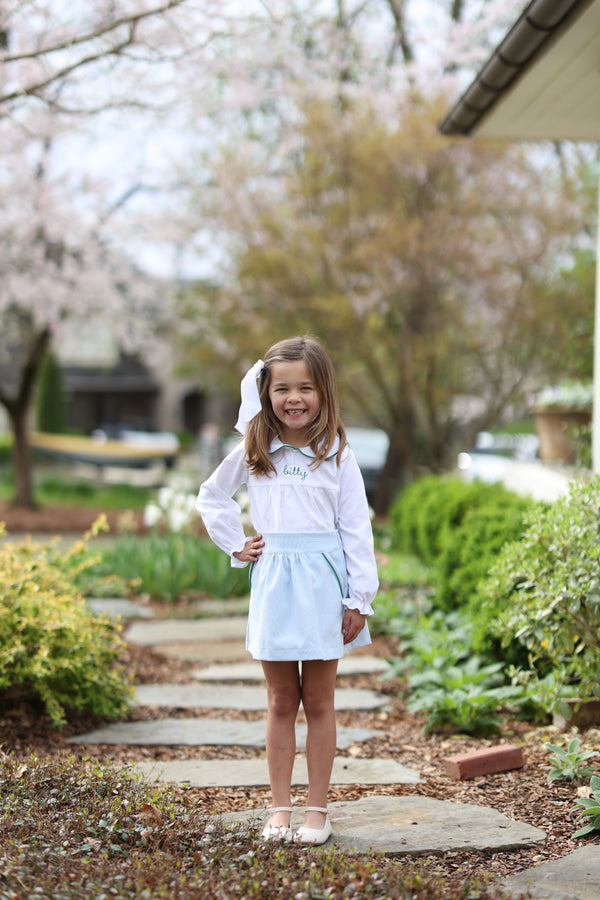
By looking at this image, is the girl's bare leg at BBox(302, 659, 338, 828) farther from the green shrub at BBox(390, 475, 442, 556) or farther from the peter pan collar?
the green shrub at BBox(390, 475, 442, 556)

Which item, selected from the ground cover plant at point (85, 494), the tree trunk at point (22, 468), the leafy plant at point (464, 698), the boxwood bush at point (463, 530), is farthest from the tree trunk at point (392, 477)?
the leafy plant at point (464, 698)

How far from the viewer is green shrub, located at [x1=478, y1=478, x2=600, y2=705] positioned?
10.1 ft

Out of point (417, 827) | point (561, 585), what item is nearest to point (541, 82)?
point (561, 585)

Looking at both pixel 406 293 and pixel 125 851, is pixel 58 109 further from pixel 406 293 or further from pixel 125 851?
pixel 406 293

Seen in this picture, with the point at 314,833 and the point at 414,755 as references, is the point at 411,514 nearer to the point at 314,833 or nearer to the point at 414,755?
the point at 414,755

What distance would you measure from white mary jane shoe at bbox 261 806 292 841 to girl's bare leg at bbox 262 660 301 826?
1 centimetres

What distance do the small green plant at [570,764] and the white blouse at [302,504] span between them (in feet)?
3.03

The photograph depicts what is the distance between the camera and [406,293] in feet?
31.5

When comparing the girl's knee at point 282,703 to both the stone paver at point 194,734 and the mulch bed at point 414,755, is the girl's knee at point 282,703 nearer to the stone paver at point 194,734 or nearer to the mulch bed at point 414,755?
the mulch bed at point 414,755

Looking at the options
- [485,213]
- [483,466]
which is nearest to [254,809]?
[485,213]

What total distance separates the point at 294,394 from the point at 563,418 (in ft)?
15.9

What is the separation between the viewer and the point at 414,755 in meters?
3.45

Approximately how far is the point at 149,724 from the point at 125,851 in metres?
1.63

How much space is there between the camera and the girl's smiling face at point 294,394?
2.59m
